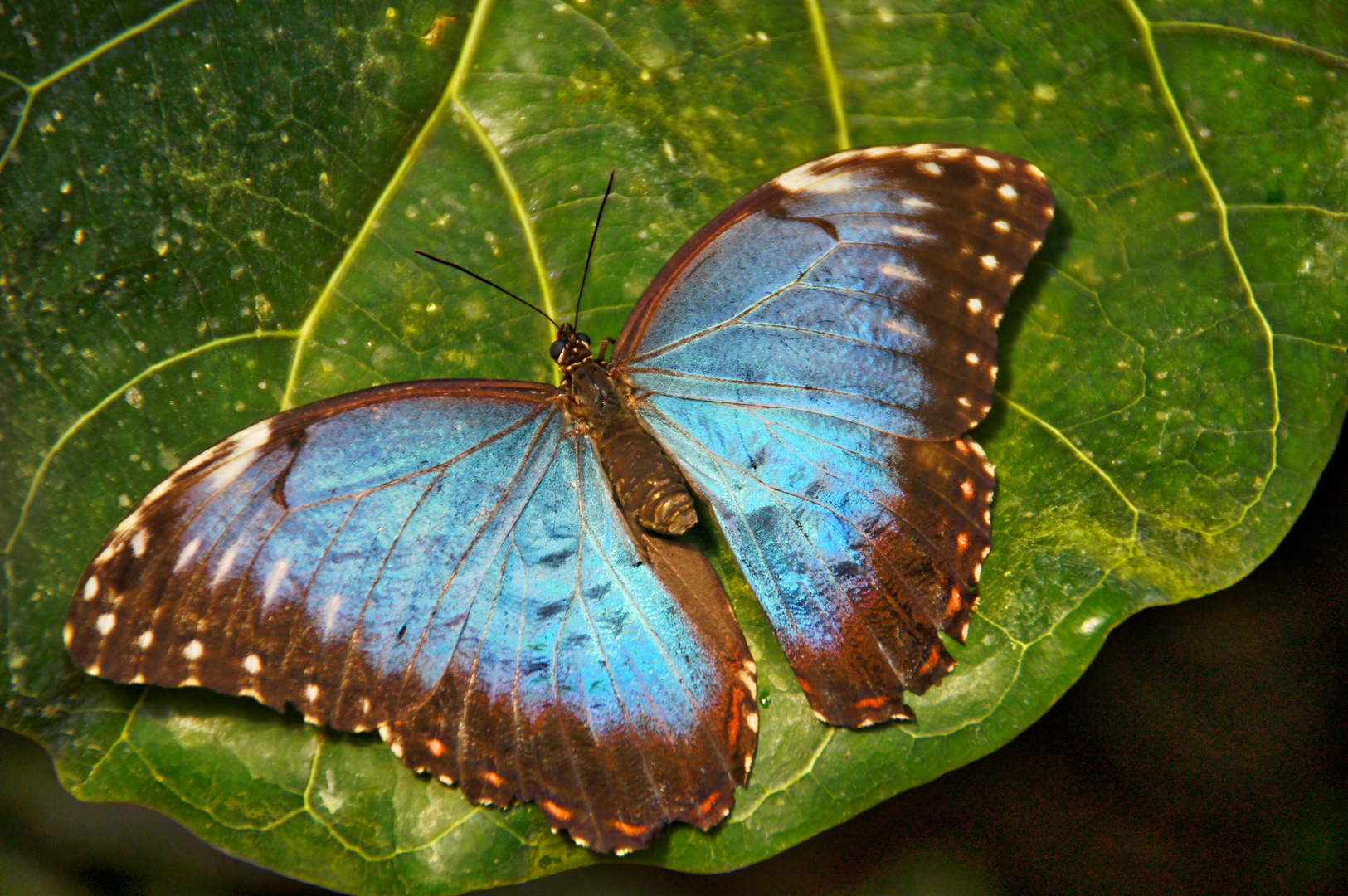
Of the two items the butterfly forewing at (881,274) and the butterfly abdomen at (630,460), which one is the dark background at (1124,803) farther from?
the butterfly abdomen at (630,460)

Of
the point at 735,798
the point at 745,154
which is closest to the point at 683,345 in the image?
the point at 745,154

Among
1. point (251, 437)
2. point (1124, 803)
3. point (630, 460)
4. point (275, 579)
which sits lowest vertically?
point (1124, 803)

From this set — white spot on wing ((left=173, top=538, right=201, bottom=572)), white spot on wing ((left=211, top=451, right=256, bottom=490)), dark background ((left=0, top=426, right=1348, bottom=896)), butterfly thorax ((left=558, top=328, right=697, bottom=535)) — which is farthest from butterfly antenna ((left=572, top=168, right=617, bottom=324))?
dark background ((left=0, top=426, right=1348, bottom=896))

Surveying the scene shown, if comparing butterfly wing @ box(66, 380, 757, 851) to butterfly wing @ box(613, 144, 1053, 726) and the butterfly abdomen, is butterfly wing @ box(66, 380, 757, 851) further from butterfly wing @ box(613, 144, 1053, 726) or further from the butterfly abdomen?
butterfly wing @ box(613, 144, 1053, 726)

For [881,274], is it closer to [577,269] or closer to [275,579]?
[577,269]

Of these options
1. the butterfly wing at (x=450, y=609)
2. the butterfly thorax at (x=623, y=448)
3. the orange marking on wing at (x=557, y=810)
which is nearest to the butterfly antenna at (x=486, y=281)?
the butterfly thorax at (x=623, y=448)

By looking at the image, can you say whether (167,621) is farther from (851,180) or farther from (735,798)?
(851,180)

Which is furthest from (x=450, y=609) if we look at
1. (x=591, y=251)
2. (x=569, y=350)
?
(x=591, y=251)
